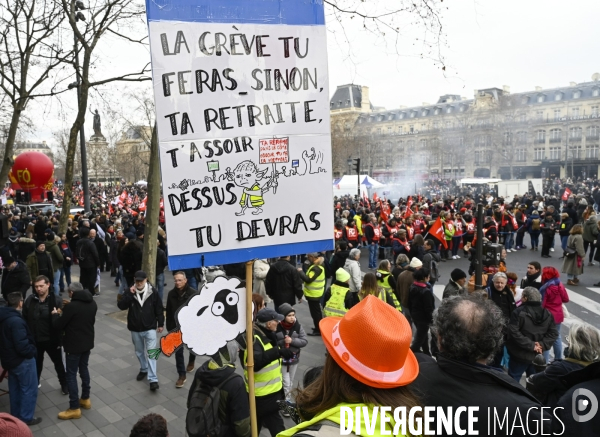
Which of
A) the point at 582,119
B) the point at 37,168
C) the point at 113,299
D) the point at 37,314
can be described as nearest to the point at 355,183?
the point at 37,168

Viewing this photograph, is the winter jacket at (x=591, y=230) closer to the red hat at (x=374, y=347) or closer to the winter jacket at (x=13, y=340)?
the winter jacket at (x=13, y=340)

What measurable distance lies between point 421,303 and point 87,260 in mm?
7865

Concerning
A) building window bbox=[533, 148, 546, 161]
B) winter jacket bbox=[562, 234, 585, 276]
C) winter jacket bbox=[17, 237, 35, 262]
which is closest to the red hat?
winter jacket bbox=[562, 234, 585, 276]

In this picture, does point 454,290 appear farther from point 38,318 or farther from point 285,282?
point 38,318

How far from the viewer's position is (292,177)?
2879mm

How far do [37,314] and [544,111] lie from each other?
80.5 m

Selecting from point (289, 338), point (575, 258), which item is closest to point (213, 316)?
point (289, 338)

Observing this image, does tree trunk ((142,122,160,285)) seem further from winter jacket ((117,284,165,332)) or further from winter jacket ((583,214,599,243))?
winter jacket ((583,214,599,243))

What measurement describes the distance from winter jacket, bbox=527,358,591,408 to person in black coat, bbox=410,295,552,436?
3.08ft

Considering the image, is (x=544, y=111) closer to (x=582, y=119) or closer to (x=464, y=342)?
(x=582, y=119)

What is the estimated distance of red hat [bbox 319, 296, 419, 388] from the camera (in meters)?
1.49

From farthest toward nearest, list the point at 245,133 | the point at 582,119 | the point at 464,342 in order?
the point at 582,119
the point at 245,133
the point at 464,342

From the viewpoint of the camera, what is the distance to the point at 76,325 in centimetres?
535

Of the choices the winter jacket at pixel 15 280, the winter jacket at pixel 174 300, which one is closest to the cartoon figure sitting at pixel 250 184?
the winter jacket at pixel 174 300
